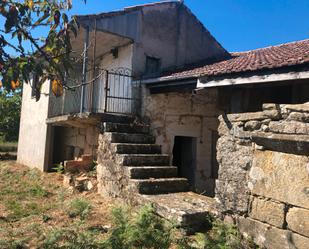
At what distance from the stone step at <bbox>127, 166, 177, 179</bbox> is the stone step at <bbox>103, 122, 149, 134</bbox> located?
1616mm

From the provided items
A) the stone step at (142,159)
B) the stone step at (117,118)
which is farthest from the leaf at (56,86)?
the stone step at (117,118)

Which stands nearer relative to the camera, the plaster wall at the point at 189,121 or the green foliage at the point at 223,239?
the green foliage at the point at 223,239

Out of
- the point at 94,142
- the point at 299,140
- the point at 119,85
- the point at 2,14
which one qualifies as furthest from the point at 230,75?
the point at 94,142

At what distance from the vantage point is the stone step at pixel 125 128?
25.3 ft

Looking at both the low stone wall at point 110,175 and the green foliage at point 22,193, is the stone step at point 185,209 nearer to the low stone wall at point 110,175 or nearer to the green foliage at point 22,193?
the low stone wall at point 110,175

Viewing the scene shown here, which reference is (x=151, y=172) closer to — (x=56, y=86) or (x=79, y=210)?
(x=79, y=210)

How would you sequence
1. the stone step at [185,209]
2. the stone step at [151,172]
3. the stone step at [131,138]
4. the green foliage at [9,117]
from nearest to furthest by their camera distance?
the stone step at [185,209] → the stone step at [151,172] → the stone step at [131,138] → the green foliage at [9,117]

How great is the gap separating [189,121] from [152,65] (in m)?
2.03

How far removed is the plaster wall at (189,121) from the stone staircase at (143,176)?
429 millimetres

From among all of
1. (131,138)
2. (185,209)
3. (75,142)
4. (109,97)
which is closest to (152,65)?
(109,97)

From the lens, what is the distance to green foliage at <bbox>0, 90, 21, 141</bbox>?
19125 mm

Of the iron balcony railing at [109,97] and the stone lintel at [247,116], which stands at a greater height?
the iron balcony railing at [109,97]

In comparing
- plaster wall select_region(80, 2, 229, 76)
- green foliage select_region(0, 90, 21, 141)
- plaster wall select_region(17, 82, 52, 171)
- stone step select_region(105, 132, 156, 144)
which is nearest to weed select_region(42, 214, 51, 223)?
stone step select_region(105, 132, 156, 144)

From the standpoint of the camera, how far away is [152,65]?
9359mm
